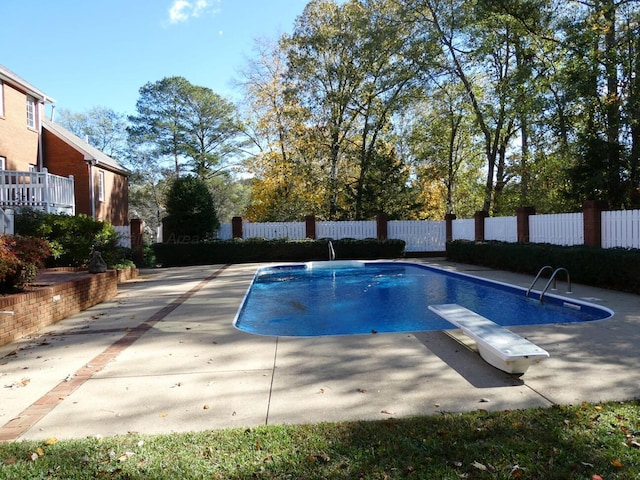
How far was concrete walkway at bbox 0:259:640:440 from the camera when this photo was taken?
10.9ft

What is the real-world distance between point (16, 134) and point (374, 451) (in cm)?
1912

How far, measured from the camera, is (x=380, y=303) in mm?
9711

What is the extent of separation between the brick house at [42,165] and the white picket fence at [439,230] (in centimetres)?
631

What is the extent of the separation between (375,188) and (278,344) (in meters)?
20.0

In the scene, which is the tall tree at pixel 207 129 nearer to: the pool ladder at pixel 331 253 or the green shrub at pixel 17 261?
the pool ladder at pixel 331 253

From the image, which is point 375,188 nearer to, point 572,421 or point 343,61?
point 343,61

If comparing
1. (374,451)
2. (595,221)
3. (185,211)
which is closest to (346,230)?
(185,211)

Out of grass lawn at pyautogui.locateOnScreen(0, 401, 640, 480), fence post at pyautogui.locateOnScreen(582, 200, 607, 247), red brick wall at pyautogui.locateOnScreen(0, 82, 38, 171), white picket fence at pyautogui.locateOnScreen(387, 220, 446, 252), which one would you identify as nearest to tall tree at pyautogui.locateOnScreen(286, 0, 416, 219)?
white picket fence at pyautogui.locateOnScreen(387, 220, 446, 252)

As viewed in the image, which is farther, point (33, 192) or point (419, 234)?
point (419, 234)

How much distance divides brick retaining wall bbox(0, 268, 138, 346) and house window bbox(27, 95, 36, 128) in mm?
12452

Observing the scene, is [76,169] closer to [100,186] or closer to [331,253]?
[100,186]

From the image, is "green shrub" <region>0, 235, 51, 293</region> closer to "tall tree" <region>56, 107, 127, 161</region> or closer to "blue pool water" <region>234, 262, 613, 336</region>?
"blue pool water" <region>234, 262, 613, 336</region>

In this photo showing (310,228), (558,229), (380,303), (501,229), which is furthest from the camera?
(310,228)

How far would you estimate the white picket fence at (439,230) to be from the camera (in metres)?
12.5
